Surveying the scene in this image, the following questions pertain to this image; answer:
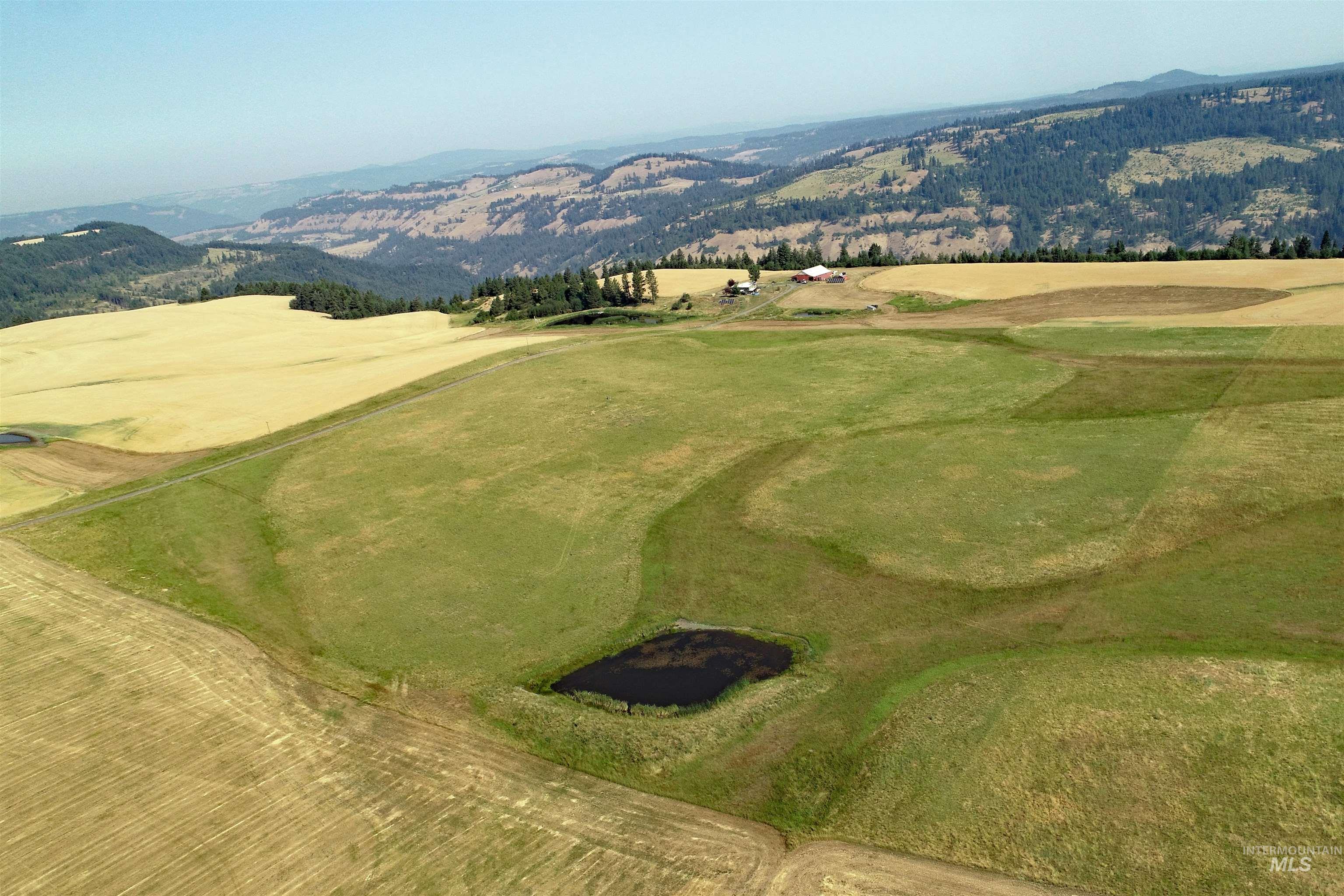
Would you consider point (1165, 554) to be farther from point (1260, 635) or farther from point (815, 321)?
point (815, 321)

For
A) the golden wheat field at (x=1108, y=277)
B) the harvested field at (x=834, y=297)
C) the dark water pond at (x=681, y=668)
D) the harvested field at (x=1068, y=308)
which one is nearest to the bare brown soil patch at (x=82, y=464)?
the dark water pond at (x=681, y=668)

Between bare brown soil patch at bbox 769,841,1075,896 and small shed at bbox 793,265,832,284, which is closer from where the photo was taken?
bare brown soil patch at bbox 769,841,1075,896

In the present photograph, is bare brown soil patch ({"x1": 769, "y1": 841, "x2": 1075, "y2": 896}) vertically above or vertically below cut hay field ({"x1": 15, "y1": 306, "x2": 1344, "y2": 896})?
below

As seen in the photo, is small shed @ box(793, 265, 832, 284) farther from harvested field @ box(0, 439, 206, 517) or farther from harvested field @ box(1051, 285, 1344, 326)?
harvested field @ box(0, 439, 206, 517)

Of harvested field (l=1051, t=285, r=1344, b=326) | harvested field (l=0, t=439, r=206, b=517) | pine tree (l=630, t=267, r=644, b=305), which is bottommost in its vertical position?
harvested field (l=1051, t=285, r=1344, b=326)

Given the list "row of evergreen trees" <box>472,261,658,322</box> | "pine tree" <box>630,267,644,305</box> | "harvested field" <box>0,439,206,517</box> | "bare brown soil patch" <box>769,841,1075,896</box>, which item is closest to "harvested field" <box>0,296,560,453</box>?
"harvested field" <box>0,439,206,517</box>

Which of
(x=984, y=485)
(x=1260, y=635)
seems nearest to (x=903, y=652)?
(x=1260, y=635)
